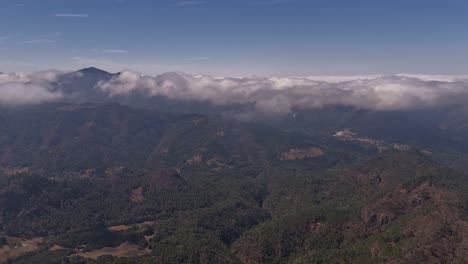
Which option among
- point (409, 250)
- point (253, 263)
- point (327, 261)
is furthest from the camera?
point (253, 263)

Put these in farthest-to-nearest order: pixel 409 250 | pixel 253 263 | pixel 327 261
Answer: pixel 253 263
pixel 327 261
pixel 409 250

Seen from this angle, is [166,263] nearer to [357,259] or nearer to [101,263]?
[101,263]

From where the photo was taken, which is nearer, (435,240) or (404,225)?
(435,240)

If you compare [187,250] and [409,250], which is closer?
[409,250]

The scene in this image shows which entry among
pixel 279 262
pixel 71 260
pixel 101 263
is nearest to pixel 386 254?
pixel 279 262

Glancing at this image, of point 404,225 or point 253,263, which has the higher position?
point 404,225

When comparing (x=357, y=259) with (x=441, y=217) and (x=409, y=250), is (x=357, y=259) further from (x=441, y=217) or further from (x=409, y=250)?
(x=441, y=217)

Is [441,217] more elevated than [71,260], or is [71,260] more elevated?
[441,217]

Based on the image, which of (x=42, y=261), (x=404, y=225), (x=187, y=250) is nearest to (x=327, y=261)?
(x=404, y=225)

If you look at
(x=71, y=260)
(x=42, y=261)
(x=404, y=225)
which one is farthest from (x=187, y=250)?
(x=404, y=225)
